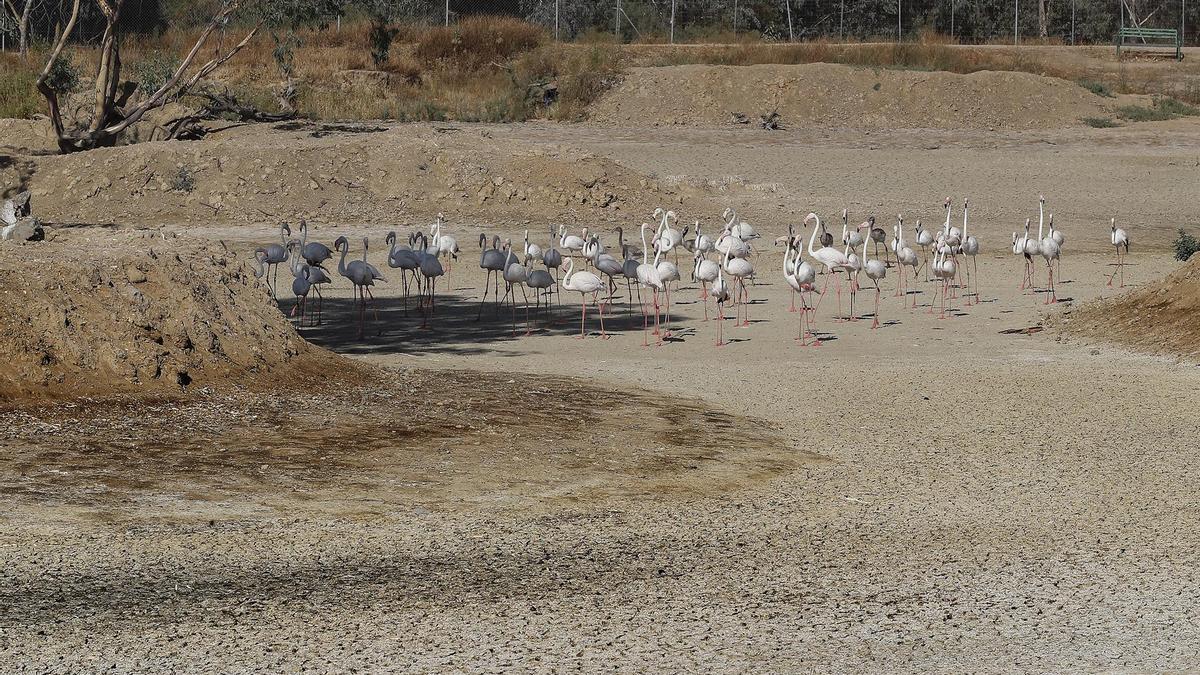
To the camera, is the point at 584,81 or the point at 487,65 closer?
the point at 584,81

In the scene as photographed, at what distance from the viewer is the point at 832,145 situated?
3912cm

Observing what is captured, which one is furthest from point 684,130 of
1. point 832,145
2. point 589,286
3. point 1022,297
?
point 589,286

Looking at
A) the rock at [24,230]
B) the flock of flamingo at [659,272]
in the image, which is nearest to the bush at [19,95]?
the flock of flamingo at [659,272]

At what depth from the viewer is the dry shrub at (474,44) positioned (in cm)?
4878

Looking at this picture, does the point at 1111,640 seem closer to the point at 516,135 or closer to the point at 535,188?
the point at 535,188

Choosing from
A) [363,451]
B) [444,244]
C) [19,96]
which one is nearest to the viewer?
[363,451]

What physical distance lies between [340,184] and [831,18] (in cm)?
2956

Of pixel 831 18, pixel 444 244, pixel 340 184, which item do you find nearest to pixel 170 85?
pixel 340 184

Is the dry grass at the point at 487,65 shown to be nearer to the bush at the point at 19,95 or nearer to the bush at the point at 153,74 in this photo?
the bush at the point at 19,95

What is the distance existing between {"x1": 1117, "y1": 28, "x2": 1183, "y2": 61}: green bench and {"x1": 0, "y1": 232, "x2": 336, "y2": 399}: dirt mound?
42.7 meters

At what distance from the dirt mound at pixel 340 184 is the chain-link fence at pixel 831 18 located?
71.9 ft

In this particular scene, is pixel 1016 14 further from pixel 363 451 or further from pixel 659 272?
pixel 363 451

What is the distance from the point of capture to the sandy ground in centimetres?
715

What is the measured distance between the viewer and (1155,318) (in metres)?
17.5
